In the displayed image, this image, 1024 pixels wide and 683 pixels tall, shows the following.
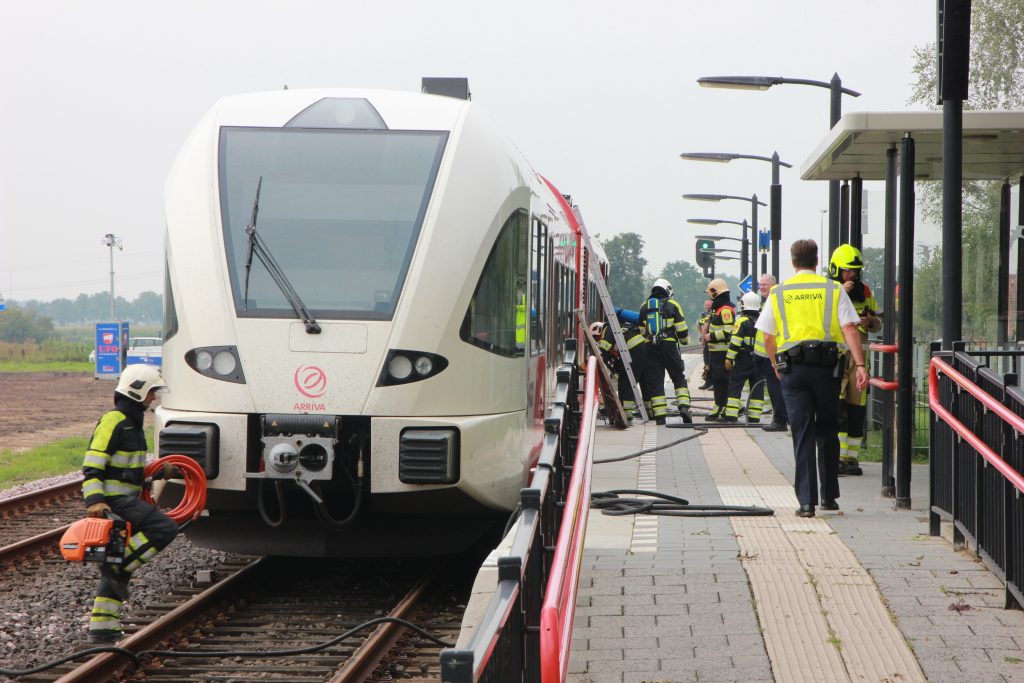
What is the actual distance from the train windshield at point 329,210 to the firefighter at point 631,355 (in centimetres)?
957

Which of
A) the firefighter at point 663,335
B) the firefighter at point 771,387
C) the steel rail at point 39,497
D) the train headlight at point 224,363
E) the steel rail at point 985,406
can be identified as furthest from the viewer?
the firefighter at point 663,335

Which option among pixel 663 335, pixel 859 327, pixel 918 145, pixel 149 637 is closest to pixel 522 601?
pixel 149 637

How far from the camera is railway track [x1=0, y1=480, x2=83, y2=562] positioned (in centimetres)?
1028

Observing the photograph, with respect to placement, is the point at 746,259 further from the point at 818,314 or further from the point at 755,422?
the point at 818,314

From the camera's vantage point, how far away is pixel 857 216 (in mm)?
12422

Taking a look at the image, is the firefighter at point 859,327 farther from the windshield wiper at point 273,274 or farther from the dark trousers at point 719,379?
the dark trousers at point 719,379

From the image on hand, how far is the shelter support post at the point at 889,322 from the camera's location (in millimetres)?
10062

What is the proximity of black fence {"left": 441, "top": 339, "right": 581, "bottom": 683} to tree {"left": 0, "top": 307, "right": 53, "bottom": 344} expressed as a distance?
85303mm

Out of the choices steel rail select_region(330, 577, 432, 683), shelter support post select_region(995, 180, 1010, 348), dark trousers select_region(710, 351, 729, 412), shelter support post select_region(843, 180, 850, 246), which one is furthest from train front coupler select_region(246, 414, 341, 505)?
dark trousers select_region(710, 351, 729, 412)

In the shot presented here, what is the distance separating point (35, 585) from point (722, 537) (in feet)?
15.2

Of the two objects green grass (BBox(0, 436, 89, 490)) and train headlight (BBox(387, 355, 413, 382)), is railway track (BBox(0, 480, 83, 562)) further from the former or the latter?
train headlight (BBox(387, 355, 413, 382))

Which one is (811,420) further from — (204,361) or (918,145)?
(204,361)

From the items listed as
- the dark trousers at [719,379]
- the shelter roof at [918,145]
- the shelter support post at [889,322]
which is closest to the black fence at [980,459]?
the shelter support post at [889,322]

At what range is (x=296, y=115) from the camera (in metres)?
8.59
